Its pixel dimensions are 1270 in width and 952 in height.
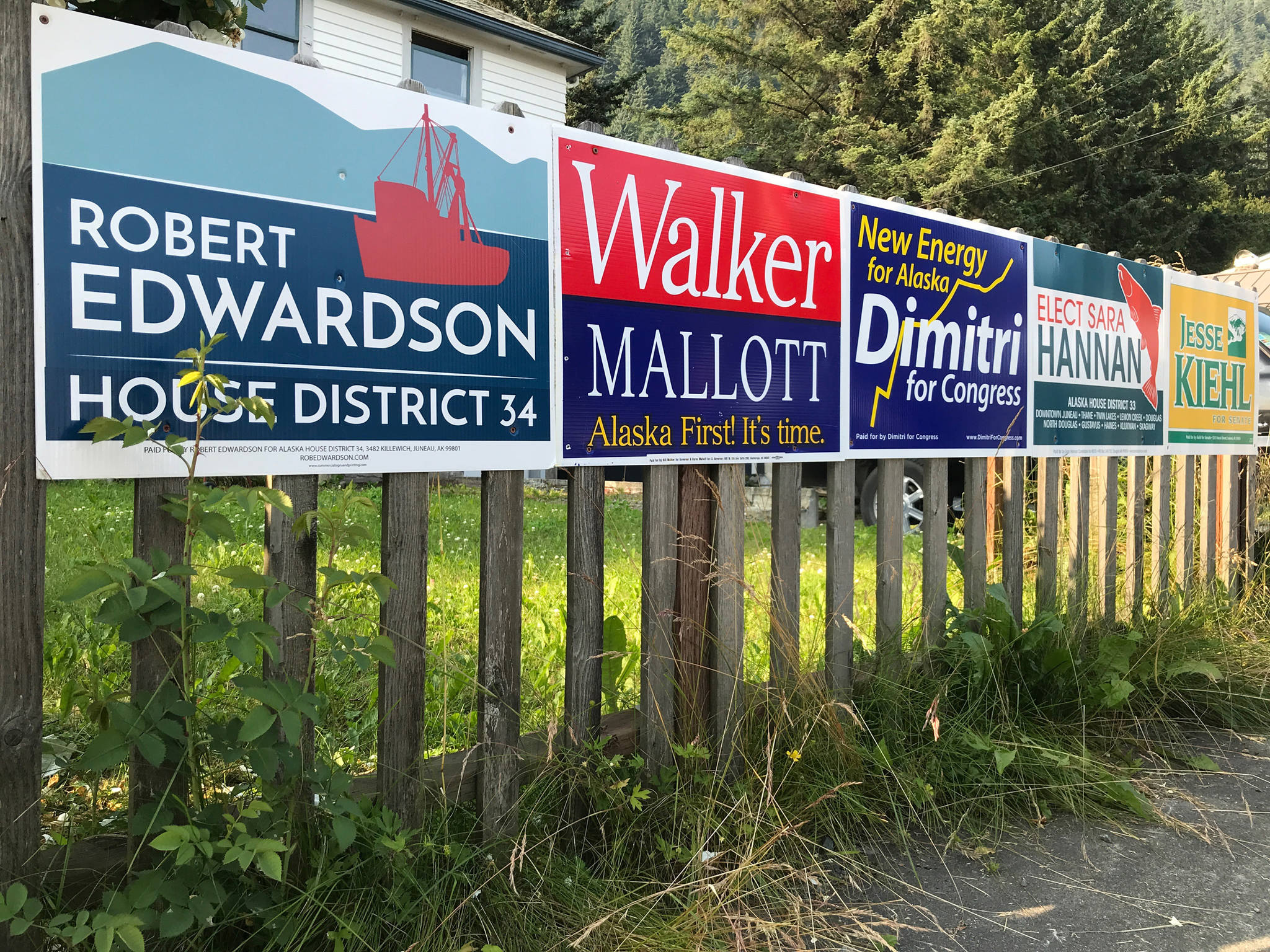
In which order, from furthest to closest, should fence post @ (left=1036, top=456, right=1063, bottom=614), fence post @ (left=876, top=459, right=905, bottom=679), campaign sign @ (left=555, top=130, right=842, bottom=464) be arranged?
fence post @ (left=1036, top=456, right=1063, bottom=614)
fence post @ (left=876, top=459, right=905, bottom=679)
campaign sign @ (left=555, top=130, right=842, bottom=464)

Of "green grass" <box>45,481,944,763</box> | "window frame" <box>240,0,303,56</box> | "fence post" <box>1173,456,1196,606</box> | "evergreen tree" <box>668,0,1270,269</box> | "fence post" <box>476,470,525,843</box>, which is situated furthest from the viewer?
"evergreen tree" <box>668,0,1270,269</box>

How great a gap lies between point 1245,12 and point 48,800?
11503 cm

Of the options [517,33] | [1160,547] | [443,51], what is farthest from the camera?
[443,51]

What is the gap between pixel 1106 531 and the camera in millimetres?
4637

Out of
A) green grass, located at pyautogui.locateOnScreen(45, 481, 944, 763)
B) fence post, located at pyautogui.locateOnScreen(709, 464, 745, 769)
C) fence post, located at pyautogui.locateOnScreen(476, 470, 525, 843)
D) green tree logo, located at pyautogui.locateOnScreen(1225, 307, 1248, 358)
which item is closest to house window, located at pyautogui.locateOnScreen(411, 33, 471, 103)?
green grass, located at pyautogui.locateOnScreen(45, 481, 944, 763)

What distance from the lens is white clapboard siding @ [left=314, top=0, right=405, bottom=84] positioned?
12.9 m

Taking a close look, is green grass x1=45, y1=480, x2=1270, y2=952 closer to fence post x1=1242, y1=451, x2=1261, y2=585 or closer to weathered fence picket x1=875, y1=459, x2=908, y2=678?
weathered fence picket x1=875, y1=459, x2=908, y2=678

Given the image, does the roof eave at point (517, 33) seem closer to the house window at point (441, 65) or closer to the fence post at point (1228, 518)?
the house window at point (441, 65)

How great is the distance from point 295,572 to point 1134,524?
4258 millimetres

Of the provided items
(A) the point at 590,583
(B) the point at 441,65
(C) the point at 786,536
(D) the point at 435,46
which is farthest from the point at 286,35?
(A) the point at 590,583

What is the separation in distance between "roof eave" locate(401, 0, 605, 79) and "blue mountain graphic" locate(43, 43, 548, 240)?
12.6 metres

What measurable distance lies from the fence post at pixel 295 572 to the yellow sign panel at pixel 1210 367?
4.61 meters

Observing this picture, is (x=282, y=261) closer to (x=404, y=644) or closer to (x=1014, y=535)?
(x=404, y=644)

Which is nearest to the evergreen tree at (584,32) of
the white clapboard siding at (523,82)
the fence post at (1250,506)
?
the white clapboard siding at (523,82)
